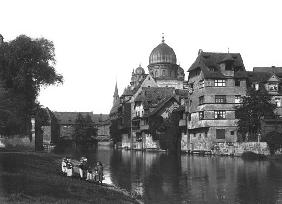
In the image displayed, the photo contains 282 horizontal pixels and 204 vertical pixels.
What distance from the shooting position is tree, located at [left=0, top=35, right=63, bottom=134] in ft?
203

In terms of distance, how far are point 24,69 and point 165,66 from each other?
92.8m

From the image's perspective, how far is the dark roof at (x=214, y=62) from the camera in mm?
83000

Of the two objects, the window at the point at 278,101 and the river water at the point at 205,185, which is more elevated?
the window at the point at 278,101

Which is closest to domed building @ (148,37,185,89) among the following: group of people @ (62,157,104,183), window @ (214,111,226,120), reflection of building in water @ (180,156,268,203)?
window @ (214,111,226,120)

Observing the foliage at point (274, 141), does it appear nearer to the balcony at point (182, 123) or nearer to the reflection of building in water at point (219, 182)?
the reflection of building in water at point (219, 182)

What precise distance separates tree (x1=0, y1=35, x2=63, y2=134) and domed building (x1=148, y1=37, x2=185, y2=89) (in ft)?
284

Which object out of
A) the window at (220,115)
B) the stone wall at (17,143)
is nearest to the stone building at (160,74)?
the window at (220,115)

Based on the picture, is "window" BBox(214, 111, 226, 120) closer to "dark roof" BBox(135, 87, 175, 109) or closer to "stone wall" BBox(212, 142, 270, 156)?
"stone wall" BBox(212, 142, 270, 156)

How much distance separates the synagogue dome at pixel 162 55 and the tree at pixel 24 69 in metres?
87.6

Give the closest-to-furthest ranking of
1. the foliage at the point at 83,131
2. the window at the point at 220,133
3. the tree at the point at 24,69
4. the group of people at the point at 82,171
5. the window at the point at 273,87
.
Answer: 1. the group of people at the point at 82,171
2. the tree at the point at 24,69
3. the window at the point at 220,133
4. the window at the point at 273,87
5. the foliage at the point at 83,131

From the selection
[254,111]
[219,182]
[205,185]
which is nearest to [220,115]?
[254,111]

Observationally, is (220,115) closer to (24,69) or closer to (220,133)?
(220,133)

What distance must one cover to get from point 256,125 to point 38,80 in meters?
33.6

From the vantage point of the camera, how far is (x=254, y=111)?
74438 millimetres
